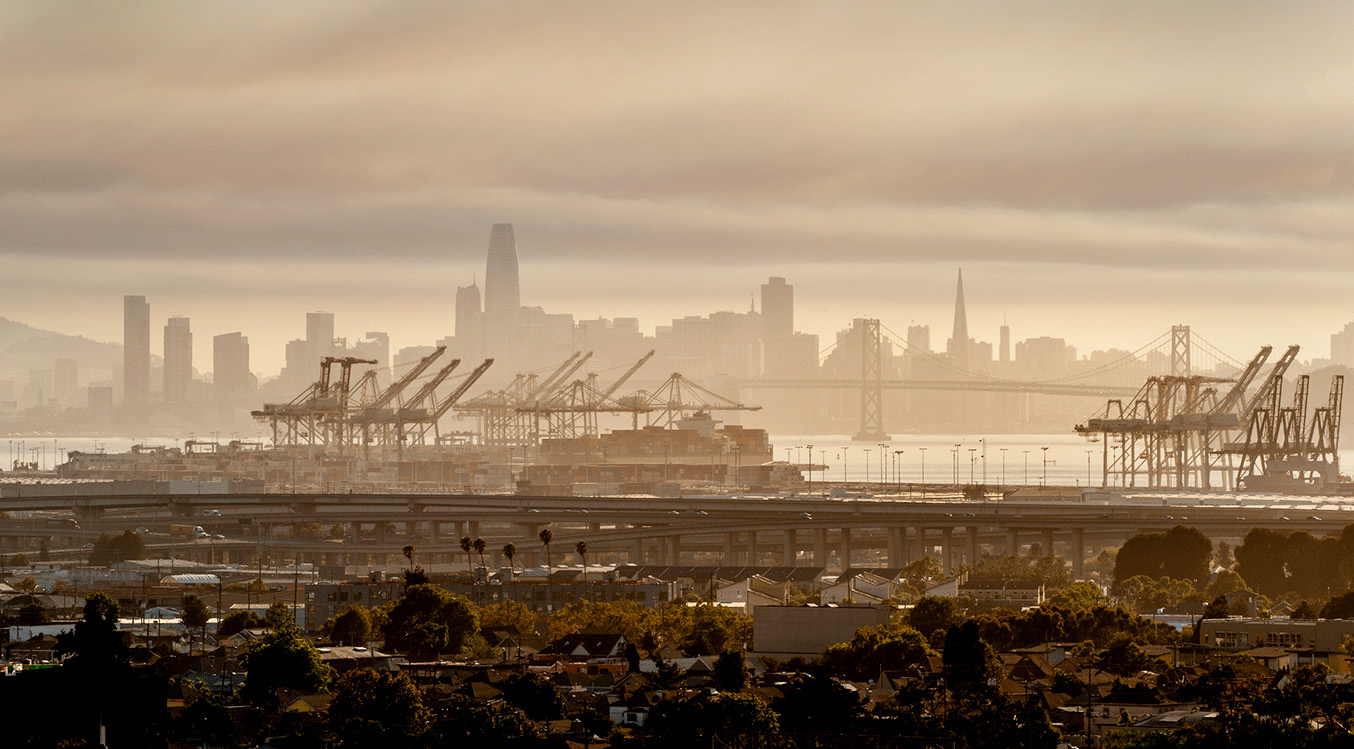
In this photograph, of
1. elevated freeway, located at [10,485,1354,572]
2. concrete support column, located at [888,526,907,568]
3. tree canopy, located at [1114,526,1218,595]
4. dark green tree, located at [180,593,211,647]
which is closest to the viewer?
dark green tree, located at [180,593,211,647]

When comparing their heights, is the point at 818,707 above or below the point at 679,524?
below

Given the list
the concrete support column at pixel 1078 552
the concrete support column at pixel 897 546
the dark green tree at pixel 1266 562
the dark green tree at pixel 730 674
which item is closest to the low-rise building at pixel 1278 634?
the dark green tree at pixel 730 674

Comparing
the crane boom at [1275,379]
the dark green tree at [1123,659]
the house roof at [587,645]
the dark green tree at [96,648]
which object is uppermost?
the crane boom at [1275,379]

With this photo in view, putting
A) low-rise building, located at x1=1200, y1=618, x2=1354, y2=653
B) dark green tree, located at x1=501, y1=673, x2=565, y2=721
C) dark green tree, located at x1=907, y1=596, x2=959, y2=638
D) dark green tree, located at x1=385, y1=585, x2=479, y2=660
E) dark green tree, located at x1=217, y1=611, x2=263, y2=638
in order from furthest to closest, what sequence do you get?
dark green tree, located at x1=217, y1=611, x2=263, y2=638, dark green tree, located at x1=907, y1=596, x2=959, y2=638, dark green tree, located at x1=385, y1=585, x2=479, y2=660, low-rise building, located at x1=1200, y1=618, x2=1354, y2=653, dark green tree, located at x1=501, y1=673, x2=565, y2=721

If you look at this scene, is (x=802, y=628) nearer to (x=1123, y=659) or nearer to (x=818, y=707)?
(x=1123, y=659)

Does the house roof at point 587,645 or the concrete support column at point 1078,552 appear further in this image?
the concrete support column at point 1078,552

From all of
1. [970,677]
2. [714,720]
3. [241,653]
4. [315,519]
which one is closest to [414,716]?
[714,720]

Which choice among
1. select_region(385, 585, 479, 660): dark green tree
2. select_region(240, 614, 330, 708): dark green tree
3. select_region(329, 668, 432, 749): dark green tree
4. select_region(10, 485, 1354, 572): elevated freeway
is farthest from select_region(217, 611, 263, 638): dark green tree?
select_region(10, 485, 1354, 572): elevated freeway

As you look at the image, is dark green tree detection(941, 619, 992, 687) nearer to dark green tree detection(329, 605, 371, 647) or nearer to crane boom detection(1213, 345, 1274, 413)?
dark green tree detection(329, 605, 371, 647)

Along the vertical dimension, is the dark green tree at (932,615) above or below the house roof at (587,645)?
above

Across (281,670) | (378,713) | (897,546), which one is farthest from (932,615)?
(897,546)

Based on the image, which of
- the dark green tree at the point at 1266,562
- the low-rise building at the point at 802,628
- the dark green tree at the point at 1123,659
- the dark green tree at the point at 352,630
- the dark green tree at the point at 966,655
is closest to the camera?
the dark green tree at the point at 966,655

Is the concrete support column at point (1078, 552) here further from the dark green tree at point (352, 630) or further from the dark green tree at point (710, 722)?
the dark green tree at point (710, 722)

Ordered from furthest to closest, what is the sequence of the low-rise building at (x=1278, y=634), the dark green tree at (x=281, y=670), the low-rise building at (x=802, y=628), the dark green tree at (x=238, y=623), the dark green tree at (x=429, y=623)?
1. the dark green tree at (x=238, y=623)
2. the dark green tree at (x=429, y=623)
3. the low-rise building at (x=802, y=628)
4. the low-rise building at (x=1278, y=634)
5. the dark green tree at (x=281, y=670)
